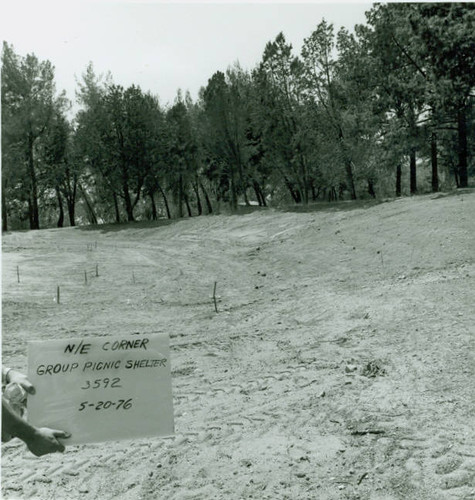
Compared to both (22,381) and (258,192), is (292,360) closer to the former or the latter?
(22,381)

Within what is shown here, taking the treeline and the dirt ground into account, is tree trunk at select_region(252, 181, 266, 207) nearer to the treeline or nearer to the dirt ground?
the treeline

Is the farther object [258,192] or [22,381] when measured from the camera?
[258,192]

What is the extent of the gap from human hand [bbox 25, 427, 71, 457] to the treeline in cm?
1708

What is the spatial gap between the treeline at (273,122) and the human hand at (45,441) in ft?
56.0

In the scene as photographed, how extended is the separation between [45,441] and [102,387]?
0.36 meters

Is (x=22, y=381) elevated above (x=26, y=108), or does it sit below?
below


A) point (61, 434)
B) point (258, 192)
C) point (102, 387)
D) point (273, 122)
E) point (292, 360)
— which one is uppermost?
point (273, 122)

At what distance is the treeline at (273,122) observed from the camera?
20328 mm

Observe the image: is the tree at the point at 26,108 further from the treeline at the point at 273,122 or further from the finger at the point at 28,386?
the finger at the point at 28,386

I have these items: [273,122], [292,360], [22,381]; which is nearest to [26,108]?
[273,122]

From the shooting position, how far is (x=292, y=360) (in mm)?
7383

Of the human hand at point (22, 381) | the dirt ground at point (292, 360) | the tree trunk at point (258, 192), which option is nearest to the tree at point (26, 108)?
the dirt ground at point (292, 360)

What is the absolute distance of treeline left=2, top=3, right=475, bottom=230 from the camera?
20.3m

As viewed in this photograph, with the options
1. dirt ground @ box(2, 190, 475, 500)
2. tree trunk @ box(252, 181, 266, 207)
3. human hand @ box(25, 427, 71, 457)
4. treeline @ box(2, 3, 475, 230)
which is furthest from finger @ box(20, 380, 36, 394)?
tree trunk @ box(252, 181, 266, 207)
